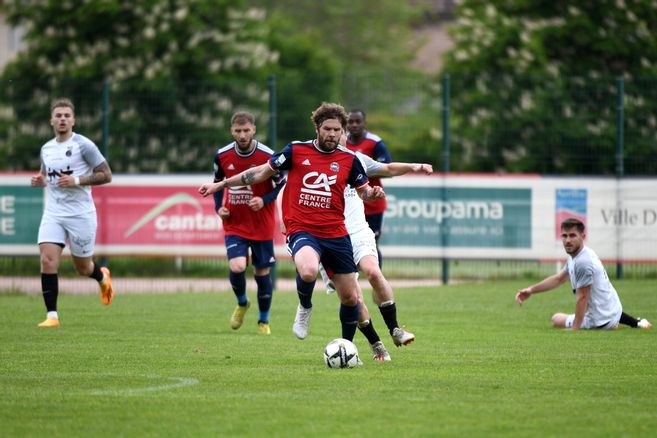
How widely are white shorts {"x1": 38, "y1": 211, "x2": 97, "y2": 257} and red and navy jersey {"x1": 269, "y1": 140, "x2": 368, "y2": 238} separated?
4432 mm

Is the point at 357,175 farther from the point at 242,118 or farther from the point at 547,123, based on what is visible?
the point at 547,123

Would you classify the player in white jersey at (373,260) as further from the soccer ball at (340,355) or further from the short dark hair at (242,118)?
the short dark hair at (242,118)

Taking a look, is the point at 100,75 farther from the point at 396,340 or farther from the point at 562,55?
the point at 396,340

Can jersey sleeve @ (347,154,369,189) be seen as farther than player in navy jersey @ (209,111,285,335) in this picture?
No

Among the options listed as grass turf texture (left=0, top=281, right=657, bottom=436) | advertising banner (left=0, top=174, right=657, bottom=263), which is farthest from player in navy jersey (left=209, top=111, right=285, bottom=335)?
advertising banner (left=0, top=174, right=657, bottom=263)

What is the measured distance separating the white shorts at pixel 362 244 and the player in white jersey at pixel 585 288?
2.45 meters

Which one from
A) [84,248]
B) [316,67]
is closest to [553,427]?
[84,248]

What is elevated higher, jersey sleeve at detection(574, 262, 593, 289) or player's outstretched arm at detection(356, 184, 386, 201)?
player's outstretched arm at detection(356, 184, 386, 201)

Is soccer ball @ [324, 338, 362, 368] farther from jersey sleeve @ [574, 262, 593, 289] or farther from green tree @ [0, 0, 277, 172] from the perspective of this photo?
Result: green tree @ [0, 0, 277, 172]

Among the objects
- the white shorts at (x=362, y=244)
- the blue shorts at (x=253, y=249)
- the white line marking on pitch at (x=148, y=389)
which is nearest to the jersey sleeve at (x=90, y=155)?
the blue shorts at (x=253, y=249)

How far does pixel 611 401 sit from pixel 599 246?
1236 centimetres

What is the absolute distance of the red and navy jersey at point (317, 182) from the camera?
10.9 metres

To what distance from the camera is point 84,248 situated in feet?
48.8

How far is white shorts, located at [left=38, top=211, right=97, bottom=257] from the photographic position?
1456cm
